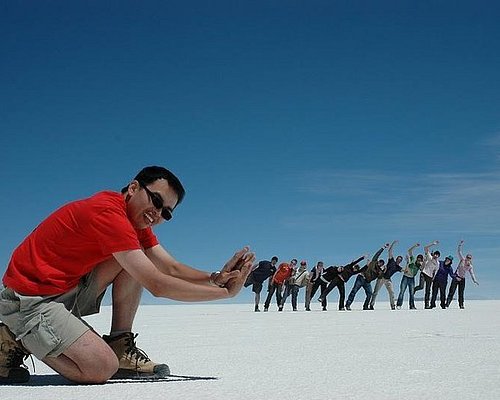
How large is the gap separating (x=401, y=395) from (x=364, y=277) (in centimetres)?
1752

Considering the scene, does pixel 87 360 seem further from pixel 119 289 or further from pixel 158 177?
pixel 158 177

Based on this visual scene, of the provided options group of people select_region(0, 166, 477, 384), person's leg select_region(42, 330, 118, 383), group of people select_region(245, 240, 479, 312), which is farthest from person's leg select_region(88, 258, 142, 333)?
group of people select_region(245, 240, 479, 312)

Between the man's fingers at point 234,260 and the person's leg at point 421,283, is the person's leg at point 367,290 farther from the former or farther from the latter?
the man's fingers at point 234,260

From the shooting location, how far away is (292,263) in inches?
919

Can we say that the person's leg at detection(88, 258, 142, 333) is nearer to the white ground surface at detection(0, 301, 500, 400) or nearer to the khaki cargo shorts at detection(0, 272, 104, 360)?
the khaki cargo shorts at detection(0, 272, 104, 360)

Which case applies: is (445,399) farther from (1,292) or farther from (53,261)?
(1,292)

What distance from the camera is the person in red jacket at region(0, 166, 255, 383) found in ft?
14.3

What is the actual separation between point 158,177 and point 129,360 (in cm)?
127

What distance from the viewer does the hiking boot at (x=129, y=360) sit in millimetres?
4902

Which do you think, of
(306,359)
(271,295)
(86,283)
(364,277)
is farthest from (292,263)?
(86,283)

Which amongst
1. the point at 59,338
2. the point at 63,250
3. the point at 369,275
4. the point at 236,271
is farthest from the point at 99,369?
the point at 369,275

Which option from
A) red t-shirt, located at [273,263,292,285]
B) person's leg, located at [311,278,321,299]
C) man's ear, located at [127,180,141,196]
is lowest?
man's ear, located at [127,180,141,196]

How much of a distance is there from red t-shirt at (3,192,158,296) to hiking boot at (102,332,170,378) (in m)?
0.53

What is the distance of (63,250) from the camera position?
4.54 meters
